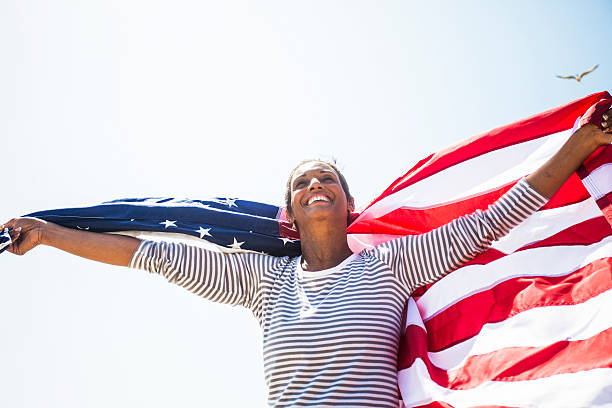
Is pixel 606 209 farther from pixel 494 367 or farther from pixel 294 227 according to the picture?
pixel 294 227

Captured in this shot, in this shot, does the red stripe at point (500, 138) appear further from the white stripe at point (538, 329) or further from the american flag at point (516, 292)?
the white stripe at point (538, 329)

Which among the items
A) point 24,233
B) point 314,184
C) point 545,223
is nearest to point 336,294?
point 314,184

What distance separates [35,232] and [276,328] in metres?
2.10

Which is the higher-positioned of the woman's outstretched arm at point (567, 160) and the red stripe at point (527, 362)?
the woman's outstretched arm at point (567, 160)

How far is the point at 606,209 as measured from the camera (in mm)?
3025

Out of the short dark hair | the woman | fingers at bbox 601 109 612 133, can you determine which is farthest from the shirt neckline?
fingers at bbox 601 109 612 133

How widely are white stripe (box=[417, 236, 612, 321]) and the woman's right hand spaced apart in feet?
9.96

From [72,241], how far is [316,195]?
1.97 meters

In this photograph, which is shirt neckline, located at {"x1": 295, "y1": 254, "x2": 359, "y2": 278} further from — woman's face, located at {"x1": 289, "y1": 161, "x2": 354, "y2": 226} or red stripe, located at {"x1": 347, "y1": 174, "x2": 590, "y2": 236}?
red stripe, located at {"x1": 347, "y1": 174, "x2": 590, "y2": 236}

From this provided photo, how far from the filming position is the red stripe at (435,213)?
11.2 feet

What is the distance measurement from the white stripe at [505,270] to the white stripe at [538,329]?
33cm

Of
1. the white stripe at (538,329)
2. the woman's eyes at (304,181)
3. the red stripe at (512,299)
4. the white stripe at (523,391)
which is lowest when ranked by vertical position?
the white stripe at (523,391)

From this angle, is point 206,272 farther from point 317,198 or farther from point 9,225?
point 9,225

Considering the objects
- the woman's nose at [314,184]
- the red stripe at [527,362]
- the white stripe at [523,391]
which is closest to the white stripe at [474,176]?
the woman's nose at [314,184]
